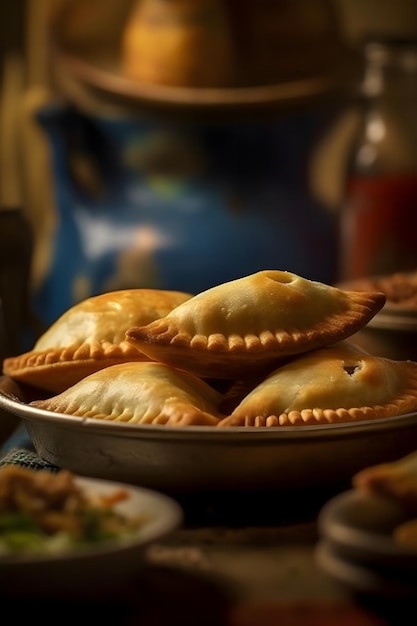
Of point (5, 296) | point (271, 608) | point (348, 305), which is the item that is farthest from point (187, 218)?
point (271, 608)

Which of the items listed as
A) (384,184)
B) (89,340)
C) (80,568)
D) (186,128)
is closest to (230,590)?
(80,568)

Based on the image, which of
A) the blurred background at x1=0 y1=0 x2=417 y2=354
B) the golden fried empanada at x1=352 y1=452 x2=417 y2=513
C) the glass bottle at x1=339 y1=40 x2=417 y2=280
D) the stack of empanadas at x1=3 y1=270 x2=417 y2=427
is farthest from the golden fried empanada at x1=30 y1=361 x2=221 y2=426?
the glass bottle at x1=339 y1=40 x2=417 y2=280

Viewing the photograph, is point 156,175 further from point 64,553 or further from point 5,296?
point 64,553

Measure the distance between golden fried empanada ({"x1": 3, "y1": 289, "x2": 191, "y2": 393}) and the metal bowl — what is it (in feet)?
0.39

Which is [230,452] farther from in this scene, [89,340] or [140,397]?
[89,340]

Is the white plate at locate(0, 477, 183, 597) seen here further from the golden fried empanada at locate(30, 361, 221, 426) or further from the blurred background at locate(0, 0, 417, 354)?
the blurred background at locate(0, 0, 417, 354)

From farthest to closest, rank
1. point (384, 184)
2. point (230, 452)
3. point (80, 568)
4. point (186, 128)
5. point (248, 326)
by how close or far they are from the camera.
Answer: point (186, 128) → point (384, 184) → point (248, 326) → point (230, 452) → point (80, 568)

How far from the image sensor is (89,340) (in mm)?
1032

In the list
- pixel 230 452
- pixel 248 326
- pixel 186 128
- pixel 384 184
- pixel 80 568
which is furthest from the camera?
pixel 186 128

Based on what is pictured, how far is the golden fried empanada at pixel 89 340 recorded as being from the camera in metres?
1.01

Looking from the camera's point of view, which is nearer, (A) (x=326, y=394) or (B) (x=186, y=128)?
(A) (x=326, y=394)

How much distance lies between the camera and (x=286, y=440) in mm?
833

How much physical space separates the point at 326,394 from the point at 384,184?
1.50m

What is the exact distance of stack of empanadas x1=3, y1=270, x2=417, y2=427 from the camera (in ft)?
2.93
